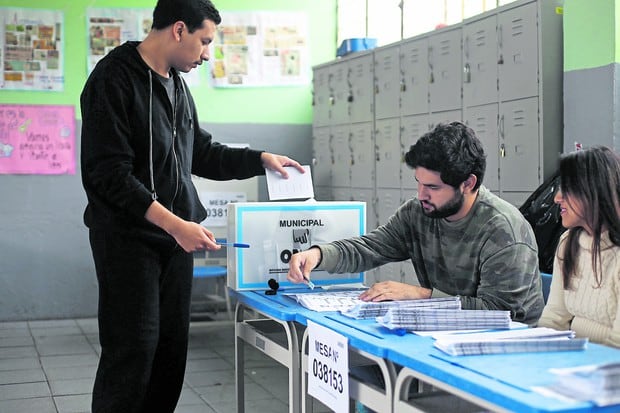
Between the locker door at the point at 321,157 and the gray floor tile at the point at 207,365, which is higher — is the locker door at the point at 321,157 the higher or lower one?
the higher one

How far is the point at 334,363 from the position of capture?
79.7 inches

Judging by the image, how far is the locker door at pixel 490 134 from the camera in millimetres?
4496

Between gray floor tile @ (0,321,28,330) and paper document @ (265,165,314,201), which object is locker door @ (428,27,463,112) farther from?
gray floor tile @ (0,321,28,330)

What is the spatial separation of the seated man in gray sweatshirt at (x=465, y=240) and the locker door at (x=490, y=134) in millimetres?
2064

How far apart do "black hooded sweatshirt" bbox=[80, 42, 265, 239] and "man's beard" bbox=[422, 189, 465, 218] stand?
780mm

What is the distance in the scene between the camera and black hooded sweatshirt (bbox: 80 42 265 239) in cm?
232

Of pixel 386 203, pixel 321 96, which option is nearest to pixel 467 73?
pixel 386 203

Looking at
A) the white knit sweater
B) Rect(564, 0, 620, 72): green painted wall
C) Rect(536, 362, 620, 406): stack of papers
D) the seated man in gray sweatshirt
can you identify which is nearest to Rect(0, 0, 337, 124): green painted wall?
Rect(564, 0, 620, 72): green painted wall

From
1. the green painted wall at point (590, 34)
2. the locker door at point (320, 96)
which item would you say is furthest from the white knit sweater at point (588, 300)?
the locker door at point (320, 96)

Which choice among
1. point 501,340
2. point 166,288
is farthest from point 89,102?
point 501,340

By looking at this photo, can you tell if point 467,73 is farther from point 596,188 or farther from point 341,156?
point 596,188

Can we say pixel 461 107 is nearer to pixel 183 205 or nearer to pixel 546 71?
pixel 546 71

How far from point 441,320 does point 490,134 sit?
2783 millimetres

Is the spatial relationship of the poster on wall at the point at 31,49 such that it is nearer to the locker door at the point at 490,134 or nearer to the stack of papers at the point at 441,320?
the locker door at the point at 490,134
